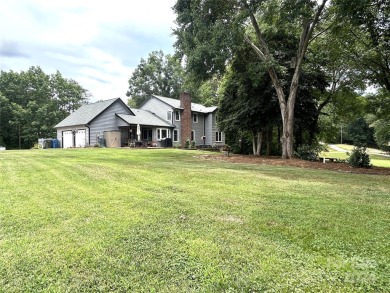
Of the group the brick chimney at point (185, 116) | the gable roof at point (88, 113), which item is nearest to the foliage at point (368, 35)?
the brick chimney at point (185, 116)

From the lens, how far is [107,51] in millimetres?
22266

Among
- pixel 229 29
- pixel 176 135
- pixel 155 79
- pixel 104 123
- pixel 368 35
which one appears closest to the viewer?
pixel 229 29

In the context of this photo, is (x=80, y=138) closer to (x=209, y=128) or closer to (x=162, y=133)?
(x=162, y=133)

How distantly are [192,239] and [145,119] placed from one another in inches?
1025

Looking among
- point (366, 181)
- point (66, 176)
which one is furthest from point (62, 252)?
point (366, 181)

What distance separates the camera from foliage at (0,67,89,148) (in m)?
36.8

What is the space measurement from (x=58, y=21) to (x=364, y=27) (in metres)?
14.7

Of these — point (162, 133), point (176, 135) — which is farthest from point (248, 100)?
point (176, 135)

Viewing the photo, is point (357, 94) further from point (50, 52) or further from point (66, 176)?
point (50, 52)

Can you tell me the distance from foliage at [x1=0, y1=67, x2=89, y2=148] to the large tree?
31.0 m

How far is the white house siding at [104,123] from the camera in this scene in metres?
25.3

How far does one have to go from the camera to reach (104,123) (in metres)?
25.6

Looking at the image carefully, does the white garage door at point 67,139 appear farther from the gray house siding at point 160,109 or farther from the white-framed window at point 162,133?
the white-framed window at point 162,133

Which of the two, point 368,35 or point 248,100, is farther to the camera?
point 248,100
